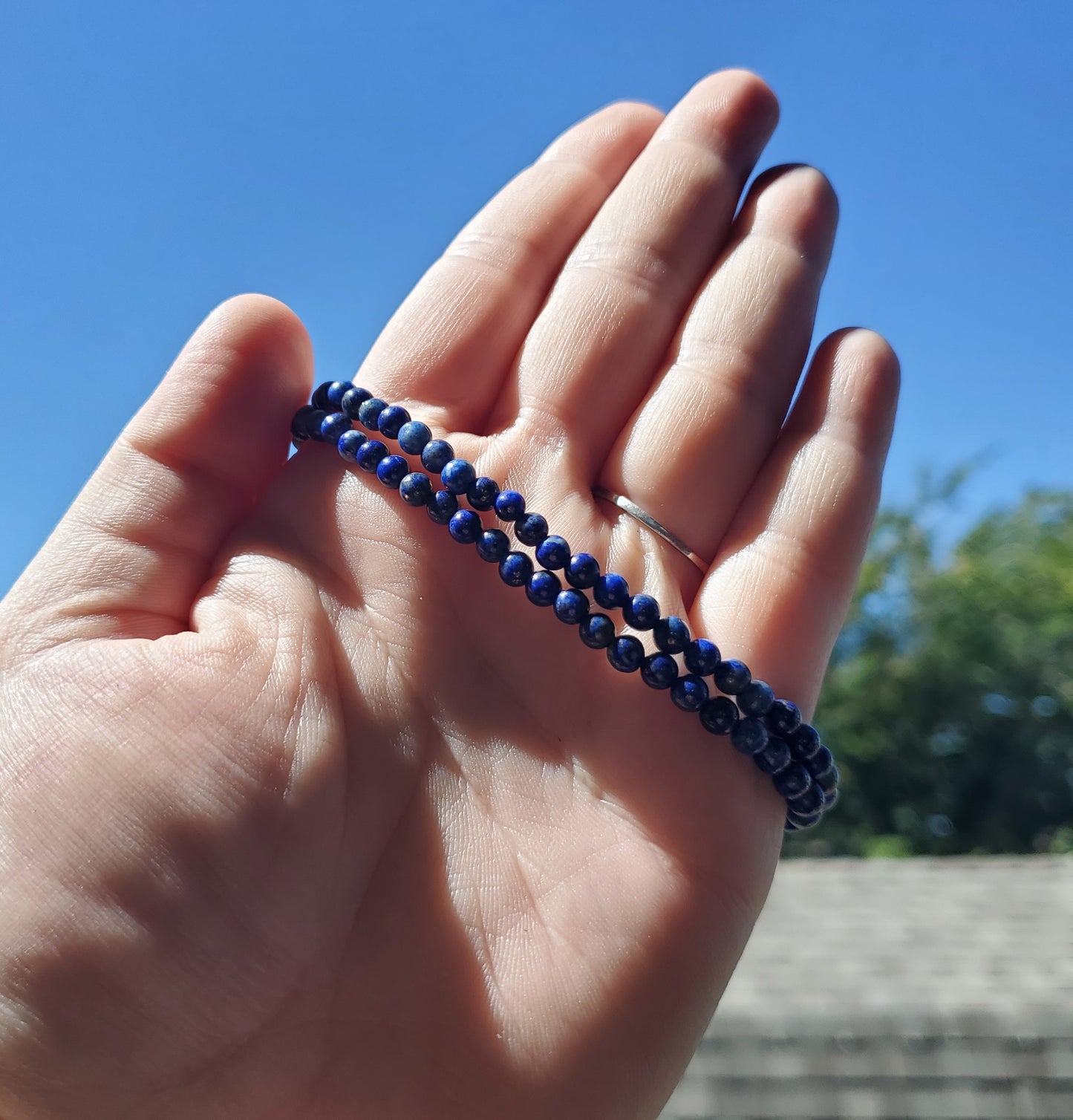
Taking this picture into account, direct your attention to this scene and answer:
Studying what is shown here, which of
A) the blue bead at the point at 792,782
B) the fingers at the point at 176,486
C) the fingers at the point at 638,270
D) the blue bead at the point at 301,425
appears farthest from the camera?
the fingers at the point at 638,270

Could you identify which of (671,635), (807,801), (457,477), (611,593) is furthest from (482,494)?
(807,801)

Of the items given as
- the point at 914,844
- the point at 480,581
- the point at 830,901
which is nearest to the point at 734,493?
the point at 480,581

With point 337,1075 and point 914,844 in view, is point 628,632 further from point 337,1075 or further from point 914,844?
point 914,844

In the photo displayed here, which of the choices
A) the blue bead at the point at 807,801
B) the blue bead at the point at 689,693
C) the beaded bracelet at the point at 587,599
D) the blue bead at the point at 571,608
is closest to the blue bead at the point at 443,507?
the beaded bracelet at the point at 587,599

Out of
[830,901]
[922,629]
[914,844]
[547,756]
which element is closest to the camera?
[547,756]

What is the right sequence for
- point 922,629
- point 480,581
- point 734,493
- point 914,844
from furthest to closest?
point 922,629, point 914,844, point 734,493, point 480,581

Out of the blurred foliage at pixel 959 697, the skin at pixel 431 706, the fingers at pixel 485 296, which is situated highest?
the blurred foliage at pixel 959 697

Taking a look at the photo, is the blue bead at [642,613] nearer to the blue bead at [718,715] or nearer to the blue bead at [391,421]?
the blue bead at [718,715]
